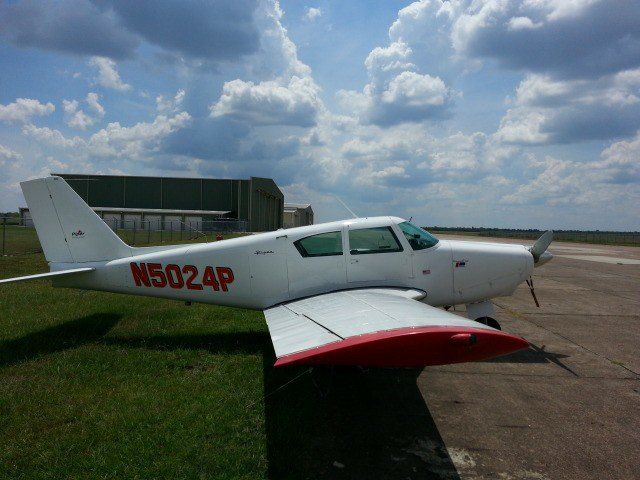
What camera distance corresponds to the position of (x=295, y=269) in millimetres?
5840

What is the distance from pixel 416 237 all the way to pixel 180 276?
3741mm

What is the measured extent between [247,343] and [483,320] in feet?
13.2

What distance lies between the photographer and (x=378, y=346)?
3326 millimetres

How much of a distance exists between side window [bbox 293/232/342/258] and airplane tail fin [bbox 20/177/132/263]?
3012mm

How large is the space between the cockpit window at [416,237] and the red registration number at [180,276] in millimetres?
2791

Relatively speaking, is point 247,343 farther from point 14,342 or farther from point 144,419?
point 14,342

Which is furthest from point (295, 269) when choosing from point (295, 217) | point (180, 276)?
point (295, 217)

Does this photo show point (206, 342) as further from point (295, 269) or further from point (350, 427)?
point (350, 427)

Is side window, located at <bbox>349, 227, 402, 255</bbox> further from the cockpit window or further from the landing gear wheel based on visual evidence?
the landing gear wheel

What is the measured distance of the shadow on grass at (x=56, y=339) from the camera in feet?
18.2

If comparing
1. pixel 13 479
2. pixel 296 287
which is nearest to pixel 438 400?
pixel 296 287

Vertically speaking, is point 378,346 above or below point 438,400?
above

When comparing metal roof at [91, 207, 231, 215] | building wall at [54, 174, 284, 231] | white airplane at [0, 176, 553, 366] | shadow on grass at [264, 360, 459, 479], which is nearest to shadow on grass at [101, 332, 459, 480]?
shadow on grass at [264, 360, 459, 479]

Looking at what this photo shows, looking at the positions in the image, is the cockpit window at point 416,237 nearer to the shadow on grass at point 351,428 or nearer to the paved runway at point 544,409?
the paved runway at point 544,409
